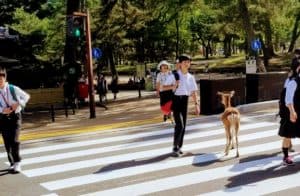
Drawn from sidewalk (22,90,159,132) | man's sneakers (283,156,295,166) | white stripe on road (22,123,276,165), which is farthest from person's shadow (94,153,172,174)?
sidewalk (22,90,159,132)

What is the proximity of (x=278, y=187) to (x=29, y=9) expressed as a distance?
27719mm

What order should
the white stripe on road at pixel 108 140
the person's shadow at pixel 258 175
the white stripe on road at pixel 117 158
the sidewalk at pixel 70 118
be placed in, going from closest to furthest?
1. the person's shadow at pixel 258 175
2. the white stripe on road at pixel 117 158
3. the white stripe on road at pixel 108 140
4. the sidewalk at pixel 70 118

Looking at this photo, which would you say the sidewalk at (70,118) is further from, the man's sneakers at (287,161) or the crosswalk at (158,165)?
→ the man's sneakers at (287,161)

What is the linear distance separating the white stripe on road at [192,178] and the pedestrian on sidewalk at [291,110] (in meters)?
0.43

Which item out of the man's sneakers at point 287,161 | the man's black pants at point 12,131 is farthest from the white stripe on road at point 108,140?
the man's sneakers at point 287,161

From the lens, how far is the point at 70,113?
20797 mm

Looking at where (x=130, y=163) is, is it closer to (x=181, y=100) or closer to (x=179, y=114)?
(x=179, y=114)

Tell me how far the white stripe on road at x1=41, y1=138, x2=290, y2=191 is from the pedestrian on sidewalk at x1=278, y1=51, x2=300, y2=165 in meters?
1.16

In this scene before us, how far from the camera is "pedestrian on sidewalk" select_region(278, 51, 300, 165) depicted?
26.1ft

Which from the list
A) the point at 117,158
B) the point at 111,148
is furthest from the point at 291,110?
the point at 111,148

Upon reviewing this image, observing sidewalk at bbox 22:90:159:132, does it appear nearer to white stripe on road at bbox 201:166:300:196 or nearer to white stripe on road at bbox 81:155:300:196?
white stripe on road at bbox 81:155:300:196

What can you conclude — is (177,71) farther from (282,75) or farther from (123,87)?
(123,87)

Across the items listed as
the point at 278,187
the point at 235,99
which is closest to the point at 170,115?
the point at 235,99

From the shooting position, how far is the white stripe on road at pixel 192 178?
286 inches
